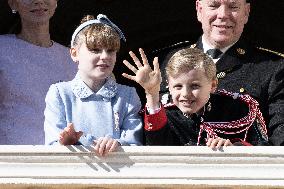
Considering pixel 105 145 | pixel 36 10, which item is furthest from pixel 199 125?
pixel 36 10

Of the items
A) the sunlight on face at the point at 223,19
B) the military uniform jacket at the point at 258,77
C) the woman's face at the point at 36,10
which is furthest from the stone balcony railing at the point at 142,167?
the woman's face at the point at 36,10

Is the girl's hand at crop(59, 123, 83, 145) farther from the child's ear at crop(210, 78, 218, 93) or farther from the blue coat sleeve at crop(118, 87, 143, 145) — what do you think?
the child's ear at crop(210, 78, 218, 93)

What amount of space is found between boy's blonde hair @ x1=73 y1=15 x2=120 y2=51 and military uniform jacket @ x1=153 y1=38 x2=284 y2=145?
14.2 inches

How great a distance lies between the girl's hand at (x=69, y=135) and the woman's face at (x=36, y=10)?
76cm

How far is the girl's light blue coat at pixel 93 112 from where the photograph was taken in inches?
168

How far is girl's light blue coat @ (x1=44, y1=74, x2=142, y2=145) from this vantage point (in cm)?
428

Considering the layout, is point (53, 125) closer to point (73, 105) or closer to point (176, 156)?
point (73, 105)

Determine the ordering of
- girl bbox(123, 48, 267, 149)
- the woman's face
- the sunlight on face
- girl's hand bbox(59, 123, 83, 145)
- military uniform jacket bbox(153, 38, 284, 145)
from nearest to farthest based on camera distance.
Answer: girl's hand bbox(59, 123, 83, 145), girl bbox(123, 48, 267, 149), military uniform jacket bbox(153, 38, 284, 145), the sunlight on face, the woman's face

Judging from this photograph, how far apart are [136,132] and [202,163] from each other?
0.93ft

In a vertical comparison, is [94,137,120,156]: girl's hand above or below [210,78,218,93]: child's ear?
below

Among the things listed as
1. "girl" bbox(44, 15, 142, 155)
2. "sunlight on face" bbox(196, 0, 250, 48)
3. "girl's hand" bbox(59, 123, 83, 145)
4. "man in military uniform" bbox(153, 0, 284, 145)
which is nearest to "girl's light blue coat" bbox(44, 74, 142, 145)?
"girl" bbox(44, 15, 142, 155)

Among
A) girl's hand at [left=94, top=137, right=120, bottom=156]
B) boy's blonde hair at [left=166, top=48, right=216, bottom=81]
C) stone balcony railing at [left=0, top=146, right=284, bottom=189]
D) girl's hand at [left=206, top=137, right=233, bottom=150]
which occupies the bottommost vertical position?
stone balcony railing at [left=0, top=146, right=284, bottom=189]

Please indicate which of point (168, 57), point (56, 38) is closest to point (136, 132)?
point (168, 57)

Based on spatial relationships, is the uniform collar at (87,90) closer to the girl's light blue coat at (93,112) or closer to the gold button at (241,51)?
the girl's light blue coat at (93,112)
